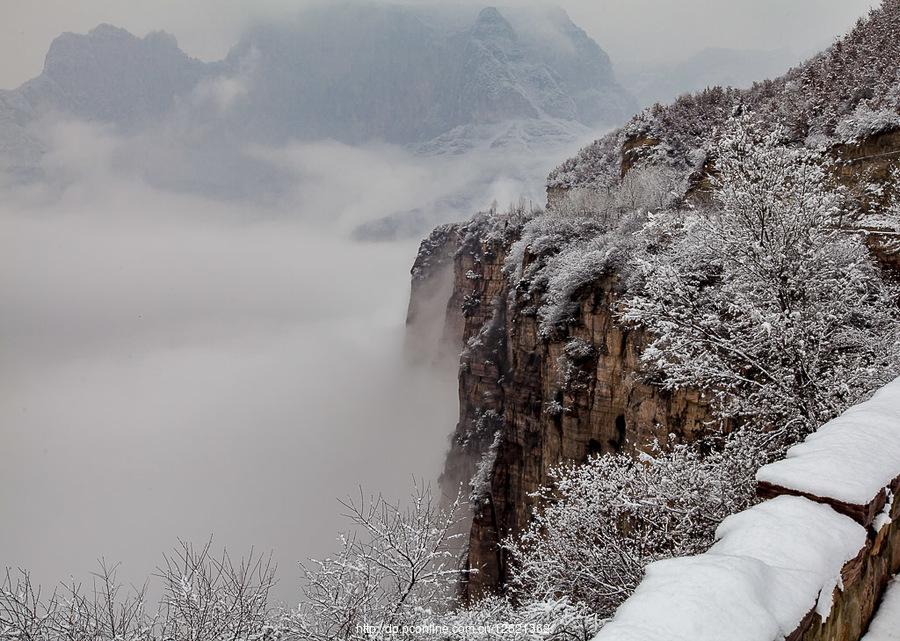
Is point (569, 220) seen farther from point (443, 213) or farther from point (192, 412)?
point (192, 412)

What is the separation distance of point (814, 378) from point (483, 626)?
6.70 meters

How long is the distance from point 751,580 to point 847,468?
1.84 meters

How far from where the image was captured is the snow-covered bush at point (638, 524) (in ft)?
23.1

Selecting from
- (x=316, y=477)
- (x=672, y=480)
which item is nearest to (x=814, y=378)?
(x=672, y=480)

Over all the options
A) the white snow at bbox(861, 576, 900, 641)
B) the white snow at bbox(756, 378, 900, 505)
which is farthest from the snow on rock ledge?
the white snow at bbox(861, 576, 900, 641)

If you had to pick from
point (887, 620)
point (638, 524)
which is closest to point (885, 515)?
point (887, 620)

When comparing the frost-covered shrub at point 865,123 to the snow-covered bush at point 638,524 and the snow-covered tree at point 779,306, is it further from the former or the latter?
→ the snow-covered bush at point 638,524

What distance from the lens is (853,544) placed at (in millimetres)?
3377

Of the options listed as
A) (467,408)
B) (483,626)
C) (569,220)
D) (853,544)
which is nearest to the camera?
(853,544)

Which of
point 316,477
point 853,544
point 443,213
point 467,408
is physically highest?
point 443,213

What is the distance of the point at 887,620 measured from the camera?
3.67 m

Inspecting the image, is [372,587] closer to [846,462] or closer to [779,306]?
[846,462]

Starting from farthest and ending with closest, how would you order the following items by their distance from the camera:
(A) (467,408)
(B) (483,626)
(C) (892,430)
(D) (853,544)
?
(A) (467,408) < (B) (483,626) < (C) (892,430) < (D) (853,544)

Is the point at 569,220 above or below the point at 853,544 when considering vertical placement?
above
